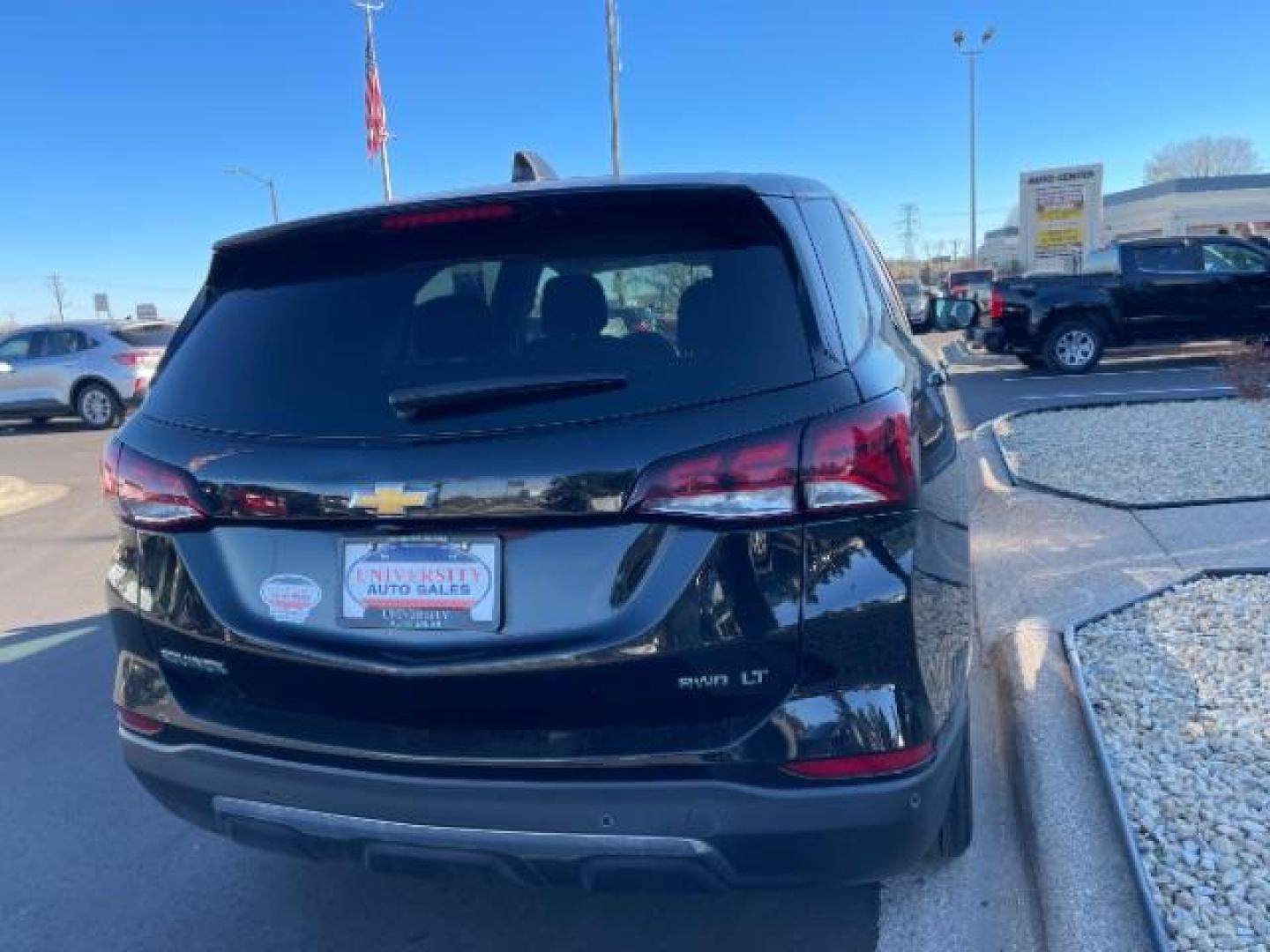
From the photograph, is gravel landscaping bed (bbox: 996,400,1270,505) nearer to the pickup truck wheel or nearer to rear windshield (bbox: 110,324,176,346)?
the pickup truck wheel

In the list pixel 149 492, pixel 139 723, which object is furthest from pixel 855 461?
pixel 139 723

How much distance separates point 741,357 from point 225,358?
1.23 metres

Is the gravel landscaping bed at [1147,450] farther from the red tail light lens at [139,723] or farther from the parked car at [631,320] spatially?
the red tail light lens at [139,723]

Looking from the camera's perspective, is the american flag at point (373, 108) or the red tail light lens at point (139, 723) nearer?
the red tail light lens at point (139, 723)

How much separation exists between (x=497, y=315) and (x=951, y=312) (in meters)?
3.75

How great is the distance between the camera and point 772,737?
1931 millimetres

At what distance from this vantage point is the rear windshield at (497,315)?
2.03m

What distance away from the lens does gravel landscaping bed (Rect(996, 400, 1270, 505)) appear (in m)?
6.43

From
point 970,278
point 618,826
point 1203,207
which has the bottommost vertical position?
point 618,826

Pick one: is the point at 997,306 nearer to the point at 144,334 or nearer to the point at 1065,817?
the point at 144,334

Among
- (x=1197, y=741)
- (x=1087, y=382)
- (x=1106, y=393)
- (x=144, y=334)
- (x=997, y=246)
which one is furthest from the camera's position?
(x=997, y=246)

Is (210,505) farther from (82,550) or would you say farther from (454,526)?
(82,550)

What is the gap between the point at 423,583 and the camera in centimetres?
201

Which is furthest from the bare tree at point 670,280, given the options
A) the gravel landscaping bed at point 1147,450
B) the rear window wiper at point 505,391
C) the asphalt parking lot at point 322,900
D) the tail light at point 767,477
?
the gravel landscaping bed at point 1147,450
